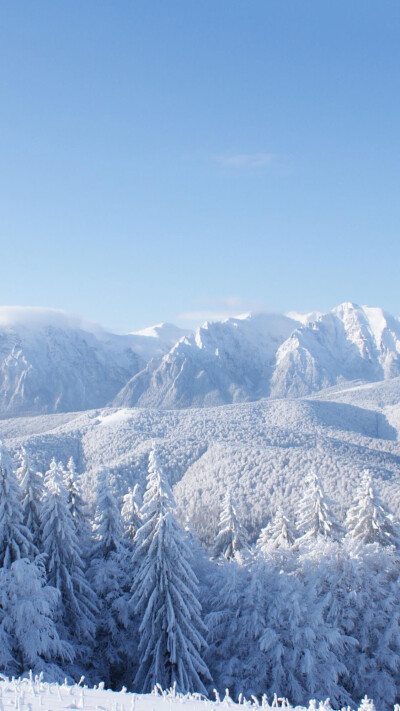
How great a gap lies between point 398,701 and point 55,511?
20.5 meters

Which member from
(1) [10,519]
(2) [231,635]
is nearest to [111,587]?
(2) [231,635]

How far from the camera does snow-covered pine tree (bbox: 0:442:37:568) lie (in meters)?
24.7

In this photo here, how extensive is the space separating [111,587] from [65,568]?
369cm

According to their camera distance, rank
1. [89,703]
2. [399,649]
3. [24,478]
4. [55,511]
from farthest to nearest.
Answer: [24,478] → [55,511] → [399,649] → [89,703]

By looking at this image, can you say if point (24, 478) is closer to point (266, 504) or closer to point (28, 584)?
point (28, 584)

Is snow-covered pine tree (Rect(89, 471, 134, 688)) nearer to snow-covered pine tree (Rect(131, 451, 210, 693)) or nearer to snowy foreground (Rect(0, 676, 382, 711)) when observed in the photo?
snow-covered pine tree (Rect(131, 451, 210, 693))

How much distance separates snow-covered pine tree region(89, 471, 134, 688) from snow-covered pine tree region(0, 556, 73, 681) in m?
7.01

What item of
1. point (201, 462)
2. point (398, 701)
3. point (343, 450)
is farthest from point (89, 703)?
point (343, 450)

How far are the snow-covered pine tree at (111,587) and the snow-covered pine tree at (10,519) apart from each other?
6.46m

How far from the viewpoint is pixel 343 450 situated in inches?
6324

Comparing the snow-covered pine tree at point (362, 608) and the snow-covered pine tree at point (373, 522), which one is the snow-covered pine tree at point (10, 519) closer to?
the snow-covered pine tree at point (362, 608)

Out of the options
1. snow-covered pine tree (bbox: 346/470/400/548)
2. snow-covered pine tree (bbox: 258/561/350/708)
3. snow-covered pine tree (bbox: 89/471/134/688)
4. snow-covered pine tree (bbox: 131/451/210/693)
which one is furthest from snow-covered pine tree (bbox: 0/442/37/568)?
snow-covered pine tree (bbox: 346/470/400/548)

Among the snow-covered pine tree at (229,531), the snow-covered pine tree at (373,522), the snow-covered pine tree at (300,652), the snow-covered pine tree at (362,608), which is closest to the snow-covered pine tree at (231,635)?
the snow-covered pine tree at (300,652)

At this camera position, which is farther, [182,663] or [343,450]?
[343,450]
